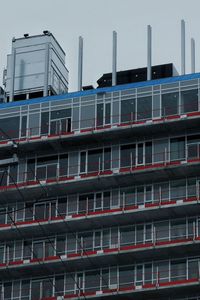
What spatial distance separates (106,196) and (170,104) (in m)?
9.87

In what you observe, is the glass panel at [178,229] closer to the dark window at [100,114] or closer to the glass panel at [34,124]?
the dark window at [100,114]

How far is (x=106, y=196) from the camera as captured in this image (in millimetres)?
107938

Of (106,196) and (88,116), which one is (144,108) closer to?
(88,116)

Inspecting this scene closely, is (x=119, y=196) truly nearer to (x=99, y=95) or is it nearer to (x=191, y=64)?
(x=99, y=95)

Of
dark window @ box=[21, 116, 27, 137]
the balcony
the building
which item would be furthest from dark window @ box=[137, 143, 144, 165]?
dark window @ box=[21, 116, 27, 137]

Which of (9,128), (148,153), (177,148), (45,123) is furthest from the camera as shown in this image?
(9,128)

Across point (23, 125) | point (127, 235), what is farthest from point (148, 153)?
point (23, 125)

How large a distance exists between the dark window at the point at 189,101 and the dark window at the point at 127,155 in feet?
18.8

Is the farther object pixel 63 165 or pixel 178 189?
pixel 63 165

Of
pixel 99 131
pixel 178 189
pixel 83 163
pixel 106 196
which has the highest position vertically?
pixel 99 131

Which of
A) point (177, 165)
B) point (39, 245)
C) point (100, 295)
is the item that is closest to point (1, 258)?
point (39, 245)

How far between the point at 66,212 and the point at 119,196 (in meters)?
5.00

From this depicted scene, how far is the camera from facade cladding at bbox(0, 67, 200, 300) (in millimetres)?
104062

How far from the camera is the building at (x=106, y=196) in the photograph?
4097 inches
